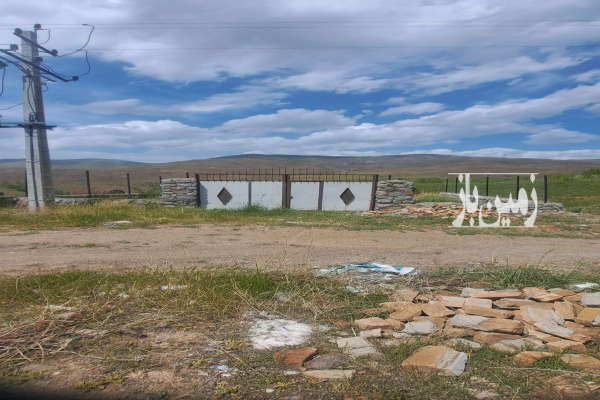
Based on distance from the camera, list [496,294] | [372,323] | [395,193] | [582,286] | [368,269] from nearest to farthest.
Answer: [372,323]
[496,294]
[582,286]
[368,269]
[395,193]

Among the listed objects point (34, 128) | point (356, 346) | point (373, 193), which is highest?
point (34, 128)

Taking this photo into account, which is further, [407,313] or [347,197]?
[347,197]

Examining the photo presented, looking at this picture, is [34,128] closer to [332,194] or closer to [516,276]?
[332,194]

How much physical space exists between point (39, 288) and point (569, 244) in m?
10.1

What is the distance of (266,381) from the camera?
10.2 ft

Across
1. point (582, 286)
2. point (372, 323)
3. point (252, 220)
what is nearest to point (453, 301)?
point (372, 323)

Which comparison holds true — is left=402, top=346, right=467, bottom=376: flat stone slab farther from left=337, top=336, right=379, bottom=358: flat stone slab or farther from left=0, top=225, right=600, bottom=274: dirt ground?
left=0, top=225, right=600, bottom=274: dirt ground

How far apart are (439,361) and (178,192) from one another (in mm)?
15220

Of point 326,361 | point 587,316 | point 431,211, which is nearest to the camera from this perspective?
point 326,361

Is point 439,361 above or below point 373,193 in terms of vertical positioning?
below

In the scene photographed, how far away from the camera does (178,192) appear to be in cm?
1720

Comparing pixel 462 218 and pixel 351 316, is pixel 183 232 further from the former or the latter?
pixel 462 218

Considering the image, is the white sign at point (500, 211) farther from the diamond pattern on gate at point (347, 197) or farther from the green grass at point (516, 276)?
the green grass at point (516, 276)

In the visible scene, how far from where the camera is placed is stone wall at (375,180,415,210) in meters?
17.4
